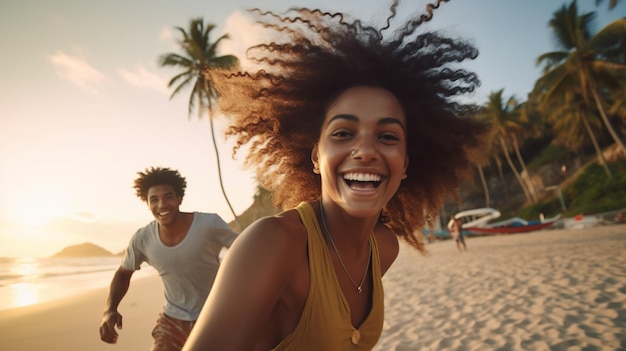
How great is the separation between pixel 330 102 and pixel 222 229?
1907mm

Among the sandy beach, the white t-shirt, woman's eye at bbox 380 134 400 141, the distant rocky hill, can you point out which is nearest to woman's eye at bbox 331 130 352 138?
woman's eye at bbox 380 134 400 141

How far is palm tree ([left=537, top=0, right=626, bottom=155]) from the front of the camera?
79.1ft

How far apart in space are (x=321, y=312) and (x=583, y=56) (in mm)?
29972

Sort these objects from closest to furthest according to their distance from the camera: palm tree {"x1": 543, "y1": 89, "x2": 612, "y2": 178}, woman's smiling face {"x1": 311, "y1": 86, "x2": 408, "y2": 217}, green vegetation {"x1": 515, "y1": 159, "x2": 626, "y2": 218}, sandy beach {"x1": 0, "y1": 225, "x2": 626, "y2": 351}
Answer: woman's smiling face {"x1": 311, "y1": 86, "x2": 408, "y2": 217} → sandy beach {"x1": 0, "y1": 225, "x2": 626, "y2": 351} → green vegetation {"x1": 515, "y1": 159, "x2": 626, "y2": 218} → palm tree {"x1": 543, "y1": 89, "x2": 612, "y2": 178}

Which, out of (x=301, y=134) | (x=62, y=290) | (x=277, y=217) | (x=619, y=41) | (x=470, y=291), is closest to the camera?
(x=277, y=217)

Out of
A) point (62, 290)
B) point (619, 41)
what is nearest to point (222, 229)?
point (62, 290)

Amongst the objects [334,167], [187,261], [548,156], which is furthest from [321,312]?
[548,156]

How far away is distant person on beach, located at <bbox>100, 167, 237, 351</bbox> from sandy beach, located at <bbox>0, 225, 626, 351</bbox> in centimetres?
273

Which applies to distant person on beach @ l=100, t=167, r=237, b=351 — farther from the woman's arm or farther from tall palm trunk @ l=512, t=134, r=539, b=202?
tall palm trunk @ l=512, t=134, r=539, b=202

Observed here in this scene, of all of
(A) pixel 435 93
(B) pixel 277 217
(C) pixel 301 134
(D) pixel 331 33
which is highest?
(D) pixel 331 33

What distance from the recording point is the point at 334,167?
6.50 feet

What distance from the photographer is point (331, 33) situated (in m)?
2.67

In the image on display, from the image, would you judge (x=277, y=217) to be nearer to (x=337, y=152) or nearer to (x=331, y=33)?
(x=337, y=152)

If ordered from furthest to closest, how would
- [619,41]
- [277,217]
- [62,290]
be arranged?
[619,41] < [62,290] < [277,217]
